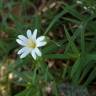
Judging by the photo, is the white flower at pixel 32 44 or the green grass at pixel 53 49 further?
the green grass at pixel 53 49

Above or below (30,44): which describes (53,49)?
below

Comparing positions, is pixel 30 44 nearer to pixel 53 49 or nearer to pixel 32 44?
pixel 32 44

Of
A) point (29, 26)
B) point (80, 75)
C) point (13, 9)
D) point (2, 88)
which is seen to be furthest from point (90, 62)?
point (13, 9)

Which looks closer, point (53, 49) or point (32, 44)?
point (32, 44)

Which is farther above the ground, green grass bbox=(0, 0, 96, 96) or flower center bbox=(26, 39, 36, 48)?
flower center bbox=(26, 39, 36, 48)

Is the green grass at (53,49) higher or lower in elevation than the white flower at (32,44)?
lower

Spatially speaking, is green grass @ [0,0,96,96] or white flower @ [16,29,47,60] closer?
white flower @ [16,29,47,60]

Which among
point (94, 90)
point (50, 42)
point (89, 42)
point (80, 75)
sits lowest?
point (94, 90)

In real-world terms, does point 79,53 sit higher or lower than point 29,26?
lower

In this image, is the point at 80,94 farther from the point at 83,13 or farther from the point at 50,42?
the point at 83,13

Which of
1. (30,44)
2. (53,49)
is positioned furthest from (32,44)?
(53,49)

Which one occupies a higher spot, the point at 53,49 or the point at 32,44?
the point at 32,44
